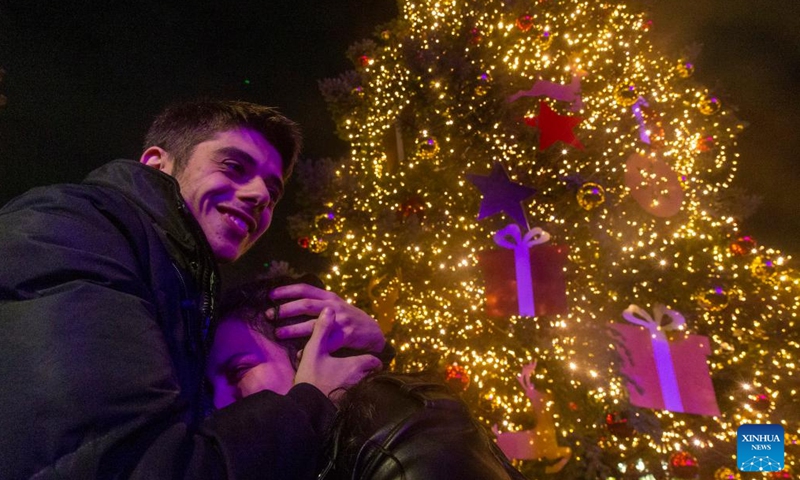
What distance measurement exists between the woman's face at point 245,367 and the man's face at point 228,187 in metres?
0.30

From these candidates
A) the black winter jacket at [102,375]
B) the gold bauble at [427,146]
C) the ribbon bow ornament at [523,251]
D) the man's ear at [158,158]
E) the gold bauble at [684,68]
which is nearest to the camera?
the black winter jacket at [102,375]

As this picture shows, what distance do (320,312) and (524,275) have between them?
2.07 meters

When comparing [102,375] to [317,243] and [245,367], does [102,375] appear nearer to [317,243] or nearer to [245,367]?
[245,367]

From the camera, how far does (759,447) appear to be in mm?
2955

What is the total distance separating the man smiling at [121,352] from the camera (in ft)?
1.57

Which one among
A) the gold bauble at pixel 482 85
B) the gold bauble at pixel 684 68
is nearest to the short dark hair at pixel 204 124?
the gold bauble at pixel 482 85

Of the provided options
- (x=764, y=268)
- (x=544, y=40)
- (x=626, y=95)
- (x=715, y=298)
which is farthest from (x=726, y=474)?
(x=544, y=40)

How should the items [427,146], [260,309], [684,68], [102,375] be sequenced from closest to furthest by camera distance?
[102,375]
[260,309]
[427,146]
[684,68]

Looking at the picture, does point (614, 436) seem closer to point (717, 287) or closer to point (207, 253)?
point (717, 287)

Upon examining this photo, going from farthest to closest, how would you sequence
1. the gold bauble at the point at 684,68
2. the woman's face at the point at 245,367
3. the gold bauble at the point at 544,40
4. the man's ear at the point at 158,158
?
the gold bauble at the point at 684,68
the gold bauble at the point at 544,40
the man's ear at the point at 158,158
the woman's face at the point at 245,367

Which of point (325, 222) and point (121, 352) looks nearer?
point (121, 352)

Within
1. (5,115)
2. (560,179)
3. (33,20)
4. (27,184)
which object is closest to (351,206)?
(560,179)

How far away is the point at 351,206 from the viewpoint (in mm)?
3463

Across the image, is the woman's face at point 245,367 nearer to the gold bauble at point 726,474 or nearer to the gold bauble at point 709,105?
the gold bauble at point 726,474
